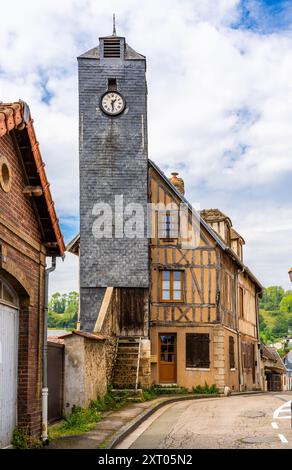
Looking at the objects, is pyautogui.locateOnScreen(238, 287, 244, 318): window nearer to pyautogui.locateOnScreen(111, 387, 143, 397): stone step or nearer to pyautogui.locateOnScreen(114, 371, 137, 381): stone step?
pyautogui.locateOnScreen(114, 371, 137, 381): stone step

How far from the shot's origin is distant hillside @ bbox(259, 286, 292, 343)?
131 meters

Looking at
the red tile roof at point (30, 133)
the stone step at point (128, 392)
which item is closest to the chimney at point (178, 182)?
the stone step at point (128, 392)

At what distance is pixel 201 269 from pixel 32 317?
45.7 ft

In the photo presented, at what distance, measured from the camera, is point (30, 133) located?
9836 millimetres

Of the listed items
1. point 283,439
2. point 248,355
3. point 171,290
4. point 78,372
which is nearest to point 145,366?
point 171,290

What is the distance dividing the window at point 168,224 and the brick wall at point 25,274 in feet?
43.0

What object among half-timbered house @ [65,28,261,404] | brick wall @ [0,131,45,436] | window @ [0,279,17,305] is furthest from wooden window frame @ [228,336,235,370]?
window @ [0,279,17,305]

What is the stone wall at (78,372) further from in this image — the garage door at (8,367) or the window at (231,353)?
the window at (231,353)

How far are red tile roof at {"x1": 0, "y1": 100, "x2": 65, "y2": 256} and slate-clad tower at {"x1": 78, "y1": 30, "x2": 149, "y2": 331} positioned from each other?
36.4 feet

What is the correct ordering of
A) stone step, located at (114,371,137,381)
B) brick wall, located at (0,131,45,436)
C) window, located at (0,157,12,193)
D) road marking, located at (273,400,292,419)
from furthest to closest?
stone step, located at (114,371,137,381)
road marking, located at (273,400,292,419)
brick wall, located at (0,131,45,436)
window, located at (0,157,12,193)

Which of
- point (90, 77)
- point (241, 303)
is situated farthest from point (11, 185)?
point (241, 303)

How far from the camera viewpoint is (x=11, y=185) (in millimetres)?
9672

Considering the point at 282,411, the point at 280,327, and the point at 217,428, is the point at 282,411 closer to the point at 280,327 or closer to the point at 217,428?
the point at 217,428

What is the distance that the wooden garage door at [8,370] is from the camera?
9.45 m
